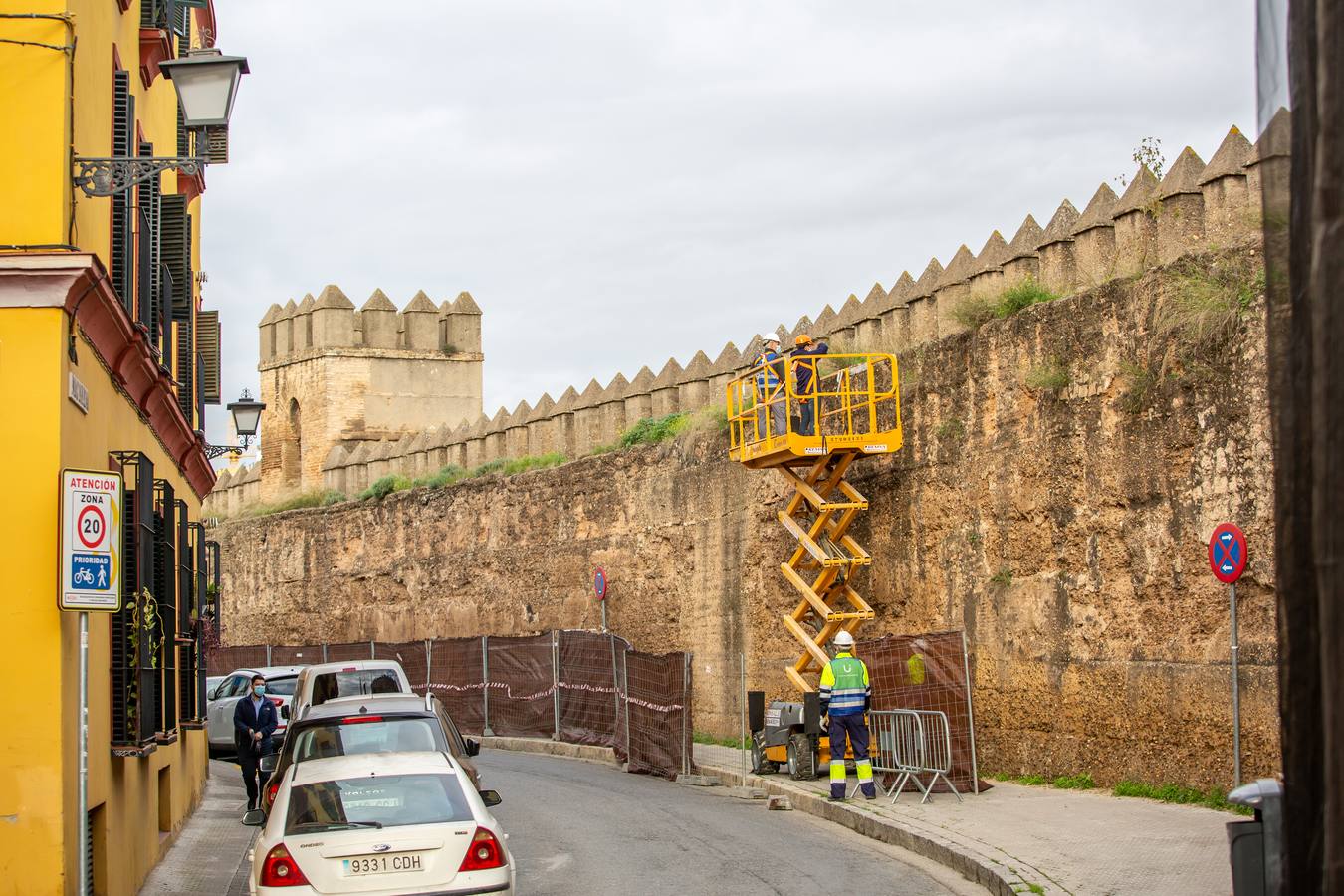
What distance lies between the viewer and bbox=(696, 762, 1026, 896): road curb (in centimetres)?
1096

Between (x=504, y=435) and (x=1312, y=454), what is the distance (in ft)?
99.1

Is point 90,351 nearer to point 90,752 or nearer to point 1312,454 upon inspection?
point 90,752

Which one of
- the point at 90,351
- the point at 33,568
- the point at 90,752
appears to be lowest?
the point at 90,752

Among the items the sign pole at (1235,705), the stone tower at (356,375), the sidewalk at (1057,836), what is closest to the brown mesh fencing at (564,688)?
the sidewalk at (1057,836)

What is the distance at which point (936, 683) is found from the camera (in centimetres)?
1606

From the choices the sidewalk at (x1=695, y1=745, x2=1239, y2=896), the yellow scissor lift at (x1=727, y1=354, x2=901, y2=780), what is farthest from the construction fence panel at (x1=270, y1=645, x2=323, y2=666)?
the sidewalk at (x1=695, y1=745, x2=1239, y2=896)

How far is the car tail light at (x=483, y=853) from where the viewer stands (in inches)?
351

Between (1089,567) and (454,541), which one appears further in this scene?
(454,541)

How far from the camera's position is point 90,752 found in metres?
9.71

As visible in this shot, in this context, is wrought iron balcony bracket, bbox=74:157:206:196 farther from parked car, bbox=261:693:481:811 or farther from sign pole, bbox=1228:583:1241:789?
sign pole, bbox=1228:583:1241:789

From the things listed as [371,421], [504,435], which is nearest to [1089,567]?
[504,435]

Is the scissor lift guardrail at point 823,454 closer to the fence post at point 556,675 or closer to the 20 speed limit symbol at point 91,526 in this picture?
the fence post at point 556,675

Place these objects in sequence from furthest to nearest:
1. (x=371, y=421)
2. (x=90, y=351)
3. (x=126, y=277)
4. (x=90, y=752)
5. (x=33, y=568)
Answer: (x=371, y=421) → (x=126, y=277) → (x=90, y=351) → (x=90, y=752) → (x=33, y=568)

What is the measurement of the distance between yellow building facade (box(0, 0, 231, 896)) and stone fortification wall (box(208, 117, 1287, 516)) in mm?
6839
